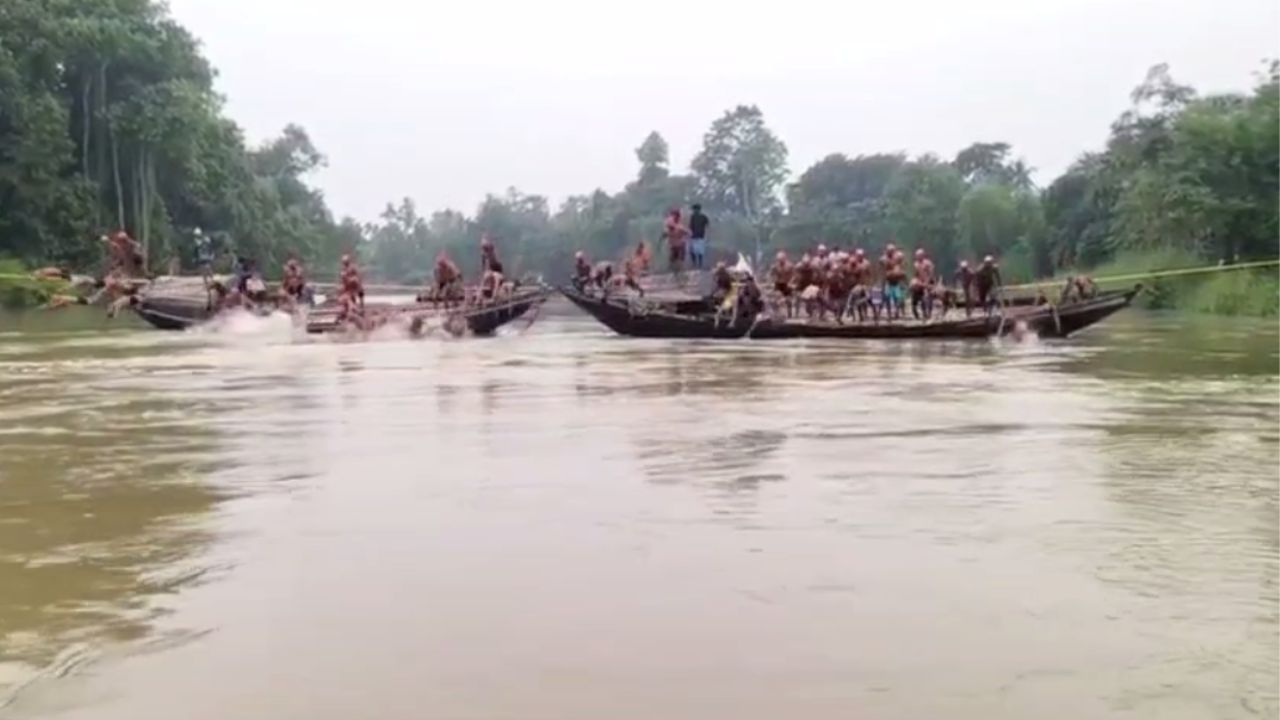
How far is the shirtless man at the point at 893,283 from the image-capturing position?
82.0ft

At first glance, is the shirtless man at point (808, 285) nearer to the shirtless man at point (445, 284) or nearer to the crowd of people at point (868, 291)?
the crowd of people at point (868, 291)

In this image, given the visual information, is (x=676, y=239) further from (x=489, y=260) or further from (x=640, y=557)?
(x=640, y=557)

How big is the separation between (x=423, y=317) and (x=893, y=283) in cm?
788

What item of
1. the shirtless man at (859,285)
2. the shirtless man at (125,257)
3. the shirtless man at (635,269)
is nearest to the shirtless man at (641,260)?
the shirtless man at (635,269)

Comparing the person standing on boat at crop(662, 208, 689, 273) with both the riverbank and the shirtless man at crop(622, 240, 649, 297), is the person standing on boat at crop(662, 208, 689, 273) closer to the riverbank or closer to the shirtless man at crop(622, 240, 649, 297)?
the shirtless man at crop(622, 240, 649, 297)

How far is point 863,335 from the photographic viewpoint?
23.3 metres

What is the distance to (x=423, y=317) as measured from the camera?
25.0 m

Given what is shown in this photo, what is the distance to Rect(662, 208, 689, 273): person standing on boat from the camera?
2655cm

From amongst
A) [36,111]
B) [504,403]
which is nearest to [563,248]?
[36,111]

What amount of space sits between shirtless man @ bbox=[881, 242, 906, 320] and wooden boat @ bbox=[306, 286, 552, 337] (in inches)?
251

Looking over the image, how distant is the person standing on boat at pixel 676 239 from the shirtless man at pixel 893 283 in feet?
11.8

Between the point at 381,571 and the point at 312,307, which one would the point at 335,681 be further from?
the point at 312,307

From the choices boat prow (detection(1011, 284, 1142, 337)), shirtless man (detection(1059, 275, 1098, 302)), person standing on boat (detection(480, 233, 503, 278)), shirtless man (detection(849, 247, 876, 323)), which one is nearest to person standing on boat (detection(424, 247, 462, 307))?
person standing on boat (detection(480, 233, 503, 278))

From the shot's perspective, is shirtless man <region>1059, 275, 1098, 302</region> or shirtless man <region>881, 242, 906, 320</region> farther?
shirtless man <region>881, 242, 906, 320</region>
